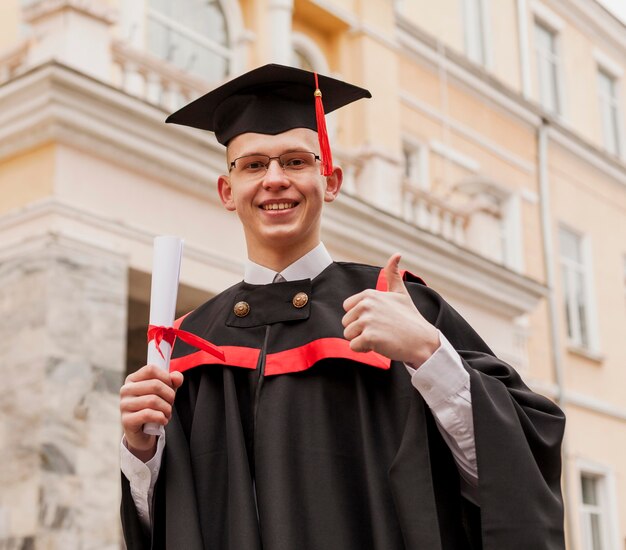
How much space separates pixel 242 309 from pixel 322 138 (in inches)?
19.8

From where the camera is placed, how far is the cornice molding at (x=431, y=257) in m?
10.6

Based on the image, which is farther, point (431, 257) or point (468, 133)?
point (468, 133)

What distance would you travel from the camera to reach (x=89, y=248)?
815 centimetres

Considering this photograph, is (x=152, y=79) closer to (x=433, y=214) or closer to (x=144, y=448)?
(x=433, y=214)

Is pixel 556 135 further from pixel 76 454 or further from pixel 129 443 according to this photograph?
pixel 129 443

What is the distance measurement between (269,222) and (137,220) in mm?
5644

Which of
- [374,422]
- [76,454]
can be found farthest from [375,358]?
[76,454]

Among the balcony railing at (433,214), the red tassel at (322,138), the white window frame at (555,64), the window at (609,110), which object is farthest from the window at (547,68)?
the red tassel at (322,138)

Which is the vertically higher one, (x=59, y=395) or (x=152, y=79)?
(x=152, y=79)

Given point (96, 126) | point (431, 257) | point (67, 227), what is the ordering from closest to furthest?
point (67, 227), point (96, 126), point (431, 257)

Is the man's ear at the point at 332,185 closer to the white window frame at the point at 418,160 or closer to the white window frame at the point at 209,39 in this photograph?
the white window frame at the point at 209,39

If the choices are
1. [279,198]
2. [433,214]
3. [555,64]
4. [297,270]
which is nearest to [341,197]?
[433,214]

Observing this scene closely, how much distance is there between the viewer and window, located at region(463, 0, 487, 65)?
17.0 metres

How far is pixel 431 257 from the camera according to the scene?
1169 centimetres
